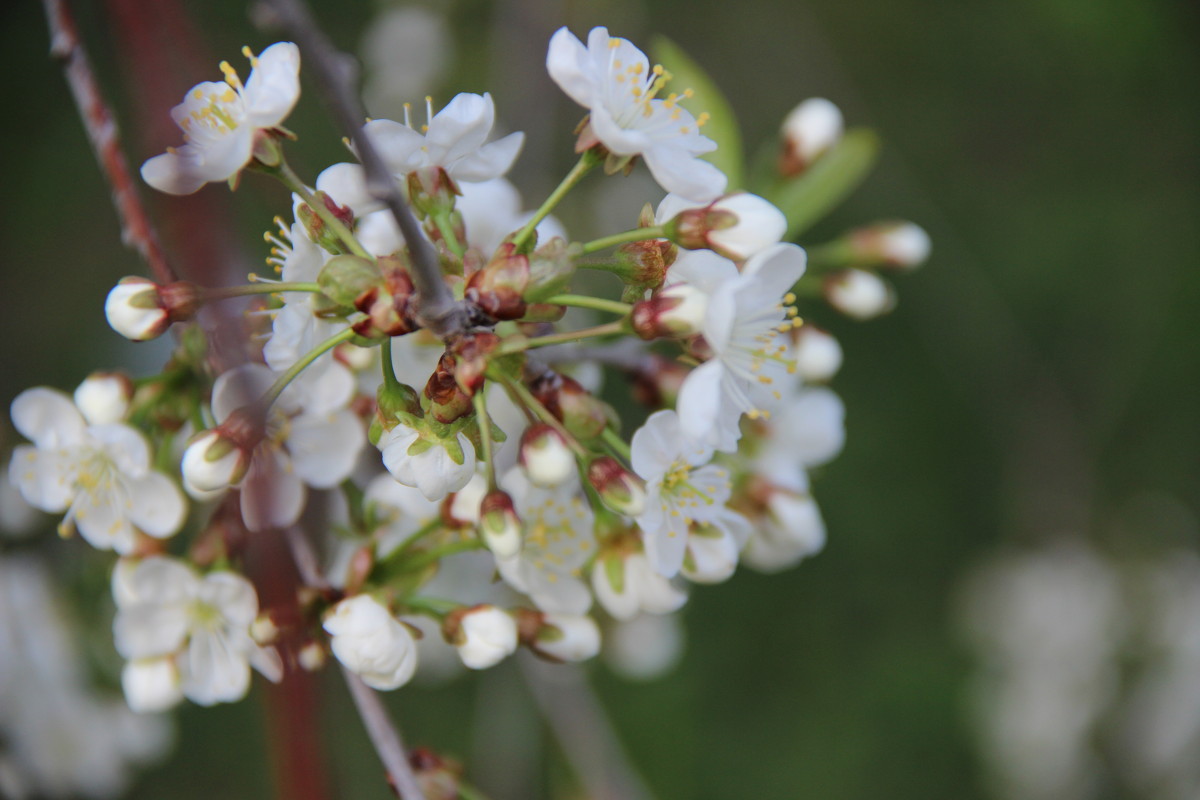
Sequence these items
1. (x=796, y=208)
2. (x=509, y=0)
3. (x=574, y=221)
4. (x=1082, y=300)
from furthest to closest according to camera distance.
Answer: (x=1082, y=300) < (x=574, y=221) < (x=509, y=0) < (x=796, y=208)

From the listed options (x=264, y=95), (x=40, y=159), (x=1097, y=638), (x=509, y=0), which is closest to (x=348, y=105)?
(x=264, y=95)

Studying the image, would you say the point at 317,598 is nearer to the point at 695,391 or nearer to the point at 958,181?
the point at 695,391

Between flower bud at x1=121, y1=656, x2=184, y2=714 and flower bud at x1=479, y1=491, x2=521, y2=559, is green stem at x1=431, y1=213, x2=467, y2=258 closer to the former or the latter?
flower bud at x1=479, y1=491, x2=521, y2=559

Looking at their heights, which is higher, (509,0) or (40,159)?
(40,159)

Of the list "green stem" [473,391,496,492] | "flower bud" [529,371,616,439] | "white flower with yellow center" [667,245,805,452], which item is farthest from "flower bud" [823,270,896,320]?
"green stem" [473,391,496,492]

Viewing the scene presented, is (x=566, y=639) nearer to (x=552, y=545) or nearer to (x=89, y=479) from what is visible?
(x=552, y=545)

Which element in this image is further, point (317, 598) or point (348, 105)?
point (317, 598)

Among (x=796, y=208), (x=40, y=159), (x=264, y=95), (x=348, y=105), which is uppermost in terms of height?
(x=40, y=159)
